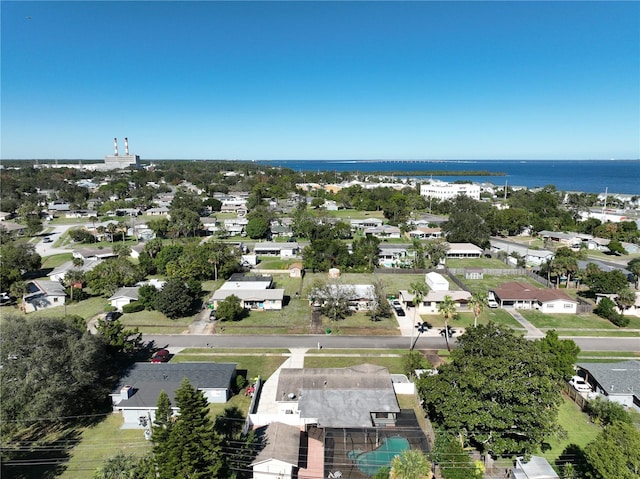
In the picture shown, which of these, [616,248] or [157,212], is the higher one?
[157,212]

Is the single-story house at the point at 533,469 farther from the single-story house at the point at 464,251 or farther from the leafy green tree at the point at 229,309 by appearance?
the single-story house at the point at 464,251

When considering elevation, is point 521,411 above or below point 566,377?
above

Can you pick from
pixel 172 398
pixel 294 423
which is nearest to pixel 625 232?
pixel 294 423

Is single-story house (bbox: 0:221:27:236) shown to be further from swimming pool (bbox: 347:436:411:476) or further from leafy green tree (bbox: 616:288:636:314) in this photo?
leafy green tree (bbox: 616:288:636:314)

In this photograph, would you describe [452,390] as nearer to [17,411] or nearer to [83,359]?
[83,359]

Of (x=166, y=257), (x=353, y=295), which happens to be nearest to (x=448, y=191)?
(x=353, y=295)

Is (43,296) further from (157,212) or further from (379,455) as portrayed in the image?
(157,212)
